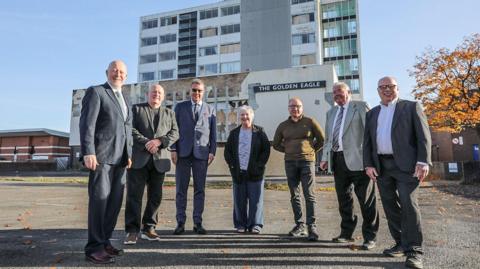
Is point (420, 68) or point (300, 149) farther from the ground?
point (420, 68)

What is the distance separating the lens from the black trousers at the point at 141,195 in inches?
169

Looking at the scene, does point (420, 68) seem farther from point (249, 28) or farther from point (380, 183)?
point (249, 28)

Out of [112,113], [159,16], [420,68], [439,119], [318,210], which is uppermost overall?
[159,16]

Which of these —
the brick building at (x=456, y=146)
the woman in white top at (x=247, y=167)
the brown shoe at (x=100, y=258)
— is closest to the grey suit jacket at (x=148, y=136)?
the woman in white top at (x=247, y=167)

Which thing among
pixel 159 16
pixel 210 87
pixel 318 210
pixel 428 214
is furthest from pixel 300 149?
pixel 159 16

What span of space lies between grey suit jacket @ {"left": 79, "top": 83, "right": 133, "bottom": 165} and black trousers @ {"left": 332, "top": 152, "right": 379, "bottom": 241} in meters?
2.77

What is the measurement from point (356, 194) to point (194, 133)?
100 inches

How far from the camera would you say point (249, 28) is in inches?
1964

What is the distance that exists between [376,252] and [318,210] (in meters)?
3.95

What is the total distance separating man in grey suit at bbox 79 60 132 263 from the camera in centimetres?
340

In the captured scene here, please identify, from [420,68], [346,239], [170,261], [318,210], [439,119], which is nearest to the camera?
[170,261]

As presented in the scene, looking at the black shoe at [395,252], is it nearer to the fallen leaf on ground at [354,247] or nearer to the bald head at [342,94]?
the fallen leaf on ground at [354,247]

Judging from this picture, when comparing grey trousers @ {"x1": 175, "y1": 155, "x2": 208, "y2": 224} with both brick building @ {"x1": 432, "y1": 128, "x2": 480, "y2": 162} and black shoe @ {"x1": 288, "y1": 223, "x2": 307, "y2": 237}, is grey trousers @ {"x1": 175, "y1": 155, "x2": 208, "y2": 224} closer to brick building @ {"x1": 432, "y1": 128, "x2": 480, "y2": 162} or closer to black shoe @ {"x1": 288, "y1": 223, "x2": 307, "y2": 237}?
black shoe @ {"x1": 288, "y1": 223, "x2": 307, "y2": 237}

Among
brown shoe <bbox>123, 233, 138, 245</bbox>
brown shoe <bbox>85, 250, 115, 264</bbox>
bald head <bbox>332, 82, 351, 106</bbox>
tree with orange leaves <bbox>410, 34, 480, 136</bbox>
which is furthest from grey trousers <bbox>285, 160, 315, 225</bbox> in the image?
tree with orange leaves <bbox>410, 34, 480, 136</bbox>
